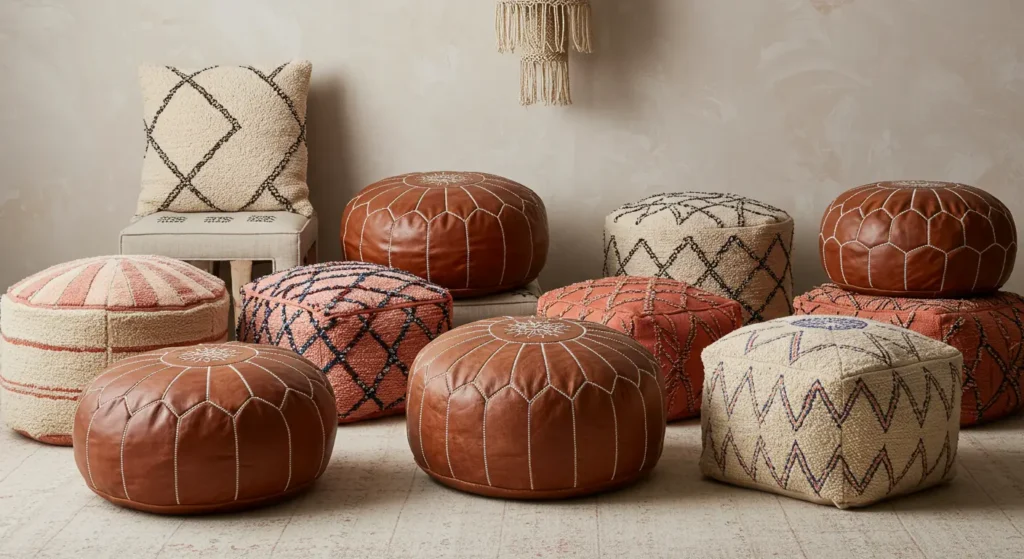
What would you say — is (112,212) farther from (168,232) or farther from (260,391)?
(260,391)

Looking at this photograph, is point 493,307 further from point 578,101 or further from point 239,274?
point 578,101

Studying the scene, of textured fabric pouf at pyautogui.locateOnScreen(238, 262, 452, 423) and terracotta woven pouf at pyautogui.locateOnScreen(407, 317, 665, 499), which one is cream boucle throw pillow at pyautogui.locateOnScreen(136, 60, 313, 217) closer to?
textured fabric pouf at pyautogui.locateOnScreen(238, 262, 452, 423)

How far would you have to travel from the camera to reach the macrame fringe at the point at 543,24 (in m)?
3.89

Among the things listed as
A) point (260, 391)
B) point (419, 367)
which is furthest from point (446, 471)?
point (260, 391)

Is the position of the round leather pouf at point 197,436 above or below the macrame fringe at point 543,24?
below

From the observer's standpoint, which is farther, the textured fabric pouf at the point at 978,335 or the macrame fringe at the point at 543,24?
the macrame fringe at the point at 543,24

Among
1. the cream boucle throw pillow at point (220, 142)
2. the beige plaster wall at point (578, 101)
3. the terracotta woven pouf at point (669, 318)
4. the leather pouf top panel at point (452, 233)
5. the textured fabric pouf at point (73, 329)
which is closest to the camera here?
the textured fabric pouf at point (73, 329)

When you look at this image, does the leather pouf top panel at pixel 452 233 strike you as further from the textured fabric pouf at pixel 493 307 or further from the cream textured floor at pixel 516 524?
the cream textured floor at pixel 516 524

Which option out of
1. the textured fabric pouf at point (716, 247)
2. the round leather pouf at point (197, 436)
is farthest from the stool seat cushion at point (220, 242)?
the round leather pouf at point (197, 436)

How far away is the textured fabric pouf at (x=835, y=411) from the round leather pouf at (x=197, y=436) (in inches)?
35.8

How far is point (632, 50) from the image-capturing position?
13.5 feet

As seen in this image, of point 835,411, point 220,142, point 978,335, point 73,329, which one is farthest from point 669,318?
point 220,142

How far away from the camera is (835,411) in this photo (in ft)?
7.76

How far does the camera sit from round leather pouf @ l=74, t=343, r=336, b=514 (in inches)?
90.6
